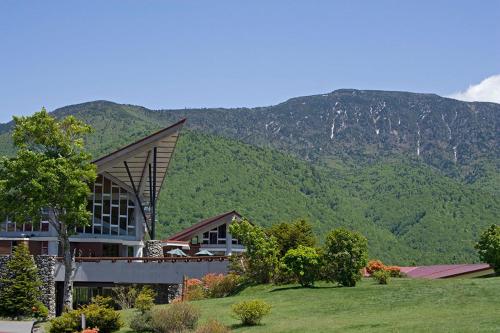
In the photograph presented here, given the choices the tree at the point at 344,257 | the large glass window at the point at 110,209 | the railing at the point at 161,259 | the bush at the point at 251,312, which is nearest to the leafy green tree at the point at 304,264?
the tree at the point at 344,257

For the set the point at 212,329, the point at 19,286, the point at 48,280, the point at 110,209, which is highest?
the point at 110,209

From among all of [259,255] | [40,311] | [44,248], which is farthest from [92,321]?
[44,248]

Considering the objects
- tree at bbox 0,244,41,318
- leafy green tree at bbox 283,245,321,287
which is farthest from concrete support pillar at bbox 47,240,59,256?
leafy green tree at bbox 283,245,321,287

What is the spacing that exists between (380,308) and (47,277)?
2280cm

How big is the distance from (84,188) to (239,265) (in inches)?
339

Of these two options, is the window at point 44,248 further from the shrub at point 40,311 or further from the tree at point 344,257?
the tree at point 344,257

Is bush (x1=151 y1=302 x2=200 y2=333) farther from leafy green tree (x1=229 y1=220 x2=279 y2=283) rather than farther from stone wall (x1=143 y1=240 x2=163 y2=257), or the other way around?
stone wall (x1=143 y1=240 x2=163 y2=257)

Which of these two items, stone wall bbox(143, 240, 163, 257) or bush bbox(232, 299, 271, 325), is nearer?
bush bbox(232, 299, 271, 325)

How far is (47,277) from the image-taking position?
3962 cm

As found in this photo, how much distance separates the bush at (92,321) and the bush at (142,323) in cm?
126

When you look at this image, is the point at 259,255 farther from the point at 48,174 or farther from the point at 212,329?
the point at 212,329

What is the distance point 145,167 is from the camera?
49094mm

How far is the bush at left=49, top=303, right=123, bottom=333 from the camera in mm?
24750

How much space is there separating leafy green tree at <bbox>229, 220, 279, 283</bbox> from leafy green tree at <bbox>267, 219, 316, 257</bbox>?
92 cm
